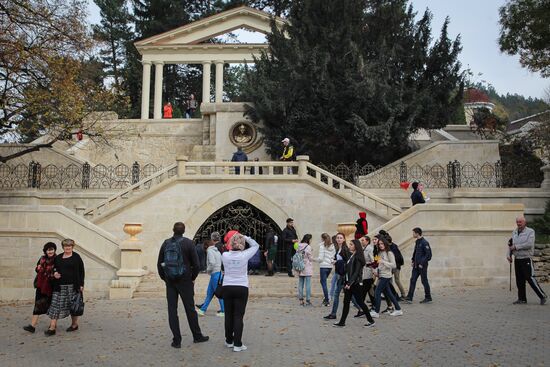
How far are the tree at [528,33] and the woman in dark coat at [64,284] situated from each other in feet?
65.1

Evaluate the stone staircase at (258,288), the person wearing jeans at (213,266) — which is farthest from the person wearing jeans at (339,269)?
the stone staircase at (258,288)

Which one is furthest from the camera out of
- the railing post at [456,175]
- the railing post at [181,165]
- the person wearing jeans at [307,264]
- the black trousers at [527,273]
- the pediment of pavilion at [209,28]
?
the pediment of pavilion at [209,28]

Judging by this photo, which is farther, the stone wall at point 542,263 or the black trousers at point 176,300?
the stone wall at point 542,263

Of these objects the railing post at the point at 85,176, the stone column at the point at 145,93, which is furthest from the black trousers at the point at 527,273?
the stone column at the point at 145,93

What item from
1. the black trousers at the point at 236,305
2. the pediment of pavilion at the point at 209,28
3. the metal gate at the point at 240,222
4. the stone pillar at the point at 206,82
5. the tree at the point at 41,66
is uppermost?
the pediment of pavilion at the point at 209,28

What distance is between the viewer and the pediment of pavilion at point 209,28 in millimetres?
36562

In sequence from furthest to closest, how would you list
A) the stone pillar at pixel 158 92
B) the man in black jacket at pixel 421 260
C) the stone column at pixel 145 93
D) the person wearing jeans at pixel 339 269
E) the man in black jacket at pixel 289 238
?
the stone pillar at pixel 158 92, the stone column at pixel 145 93, the man in black jacket at pixel 289 238, the man in black jacket at pixel 421 260, the person wearing jeans at pixel 339 269

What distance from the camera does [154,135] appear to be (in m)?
30.2

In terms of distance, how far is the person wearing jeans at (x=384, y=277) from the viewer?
10734mm

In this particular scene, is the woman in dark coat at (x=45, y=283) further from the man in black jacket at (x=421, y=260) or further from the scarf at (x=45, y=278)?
the man in black jacket at (x=421, y=260)

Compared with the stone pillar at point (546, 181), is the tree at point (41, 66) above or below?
above

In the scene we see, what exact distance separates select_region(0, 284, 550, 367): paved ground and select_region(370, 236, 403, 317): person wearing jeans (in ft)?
1.30

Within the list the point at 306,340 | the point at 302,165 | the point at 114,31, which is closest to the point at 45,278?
the point at 306,340

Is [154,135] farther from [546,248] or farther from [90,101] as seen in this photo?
[546,248]
